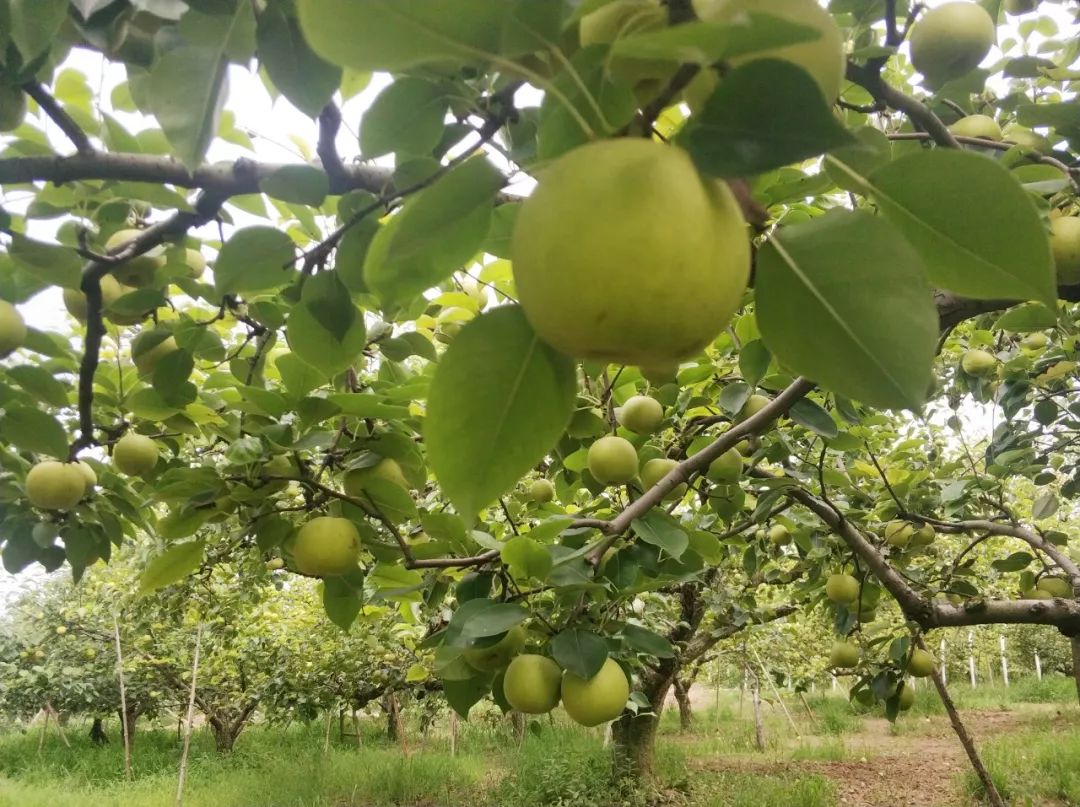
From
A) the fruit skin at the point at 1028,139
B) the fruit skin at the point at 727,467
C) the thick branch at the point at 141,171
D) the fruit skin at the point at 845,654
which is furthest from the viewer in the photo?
the fruit skin at the point at 845,654

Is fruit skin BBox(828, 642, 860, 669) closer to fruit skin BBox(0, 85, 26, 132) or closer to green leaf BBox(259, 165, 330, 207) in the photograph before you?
green leaf BBox(259, 165, 330, 207)

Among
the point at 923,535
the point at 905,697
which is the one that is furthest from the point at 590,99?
the point at 905,697

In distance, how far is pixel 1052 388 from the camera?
2.92 metres

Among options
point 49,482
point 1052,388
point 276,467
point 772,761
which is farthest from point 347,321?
point 772,761

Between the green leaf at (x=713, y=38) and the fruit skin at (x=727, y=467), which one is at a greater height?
the fruit skin at (x=727, y=467)

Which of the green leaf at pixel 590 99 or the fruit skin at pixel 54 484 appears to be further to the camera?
the fruit skin at pixel 54 484

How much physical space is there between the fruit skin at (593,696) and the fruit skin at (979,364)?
2053mm

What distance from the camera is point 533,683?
136cm

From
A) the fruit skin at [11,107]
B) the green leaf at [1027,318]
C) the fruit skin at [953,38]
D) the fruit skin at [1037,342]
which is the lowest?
the green leaf at [1027,318]

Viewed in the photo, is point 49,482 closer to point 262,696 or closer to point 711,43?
point 711,43

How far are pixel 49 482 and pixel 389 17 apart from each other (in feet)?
5.23

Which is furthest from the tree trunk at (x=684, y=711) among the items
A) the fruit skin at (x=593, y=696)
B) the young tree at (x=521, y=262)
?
the fruit skin at (x=593, y=696)

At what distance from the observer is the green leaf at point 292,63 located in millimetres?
781

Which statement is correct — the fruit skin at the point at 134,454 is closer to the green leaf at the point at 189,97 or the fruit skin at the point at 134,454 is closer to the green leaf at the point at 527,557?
the green leaf at the point at 527,557
